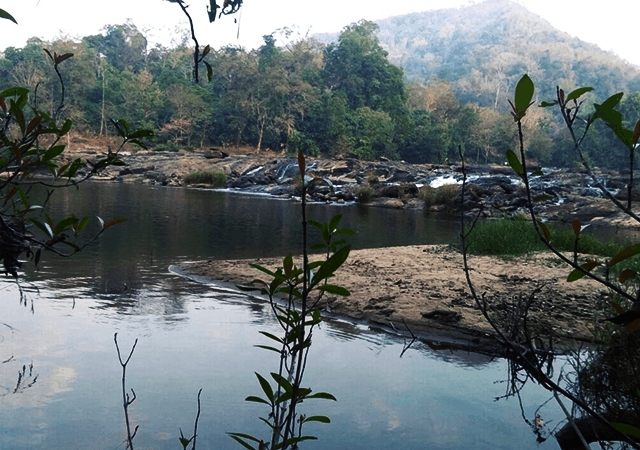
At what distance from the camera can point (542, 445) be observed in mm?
3938

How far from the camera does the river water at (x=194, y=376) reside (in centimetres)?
393

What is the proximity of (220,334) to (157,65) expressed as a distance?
2381 inches

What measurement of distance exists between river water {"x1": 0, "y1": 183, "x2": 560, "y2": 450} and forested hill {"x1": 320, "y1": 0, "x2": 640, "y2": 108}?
114 feet

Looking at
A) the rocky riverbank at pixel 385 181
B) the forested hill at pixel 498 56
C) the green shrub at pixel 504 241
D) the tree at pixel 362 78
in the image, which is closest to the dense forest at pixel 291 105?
the tree at pixel 362 78

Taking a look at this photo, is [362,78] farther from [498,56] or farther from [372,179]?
[498,56]

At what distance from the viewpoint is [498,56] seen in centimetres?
10956

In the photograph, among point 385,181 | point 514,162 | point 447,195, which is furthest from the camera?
point 385,181

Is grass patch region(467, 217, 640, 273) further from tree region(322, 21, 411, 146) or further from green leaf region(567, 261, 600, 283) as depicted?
tree region(322, 21, 411, 146)

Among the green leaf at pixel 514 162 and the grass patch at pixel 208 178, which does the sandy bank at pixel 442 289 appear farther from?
the grass patch at pixel 208 178

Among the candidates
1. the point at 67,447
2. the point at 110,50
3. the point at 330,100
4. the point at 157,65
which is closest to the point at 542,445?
the point at 67,447

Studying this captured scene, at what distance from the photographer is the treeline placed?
48.0 m

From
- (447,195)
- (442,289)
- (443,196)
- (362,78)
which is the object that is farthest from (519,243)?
(362,78)

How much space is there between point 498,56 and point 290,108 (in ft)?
242

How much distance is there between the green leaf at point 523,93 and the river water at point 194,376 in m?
3.14
